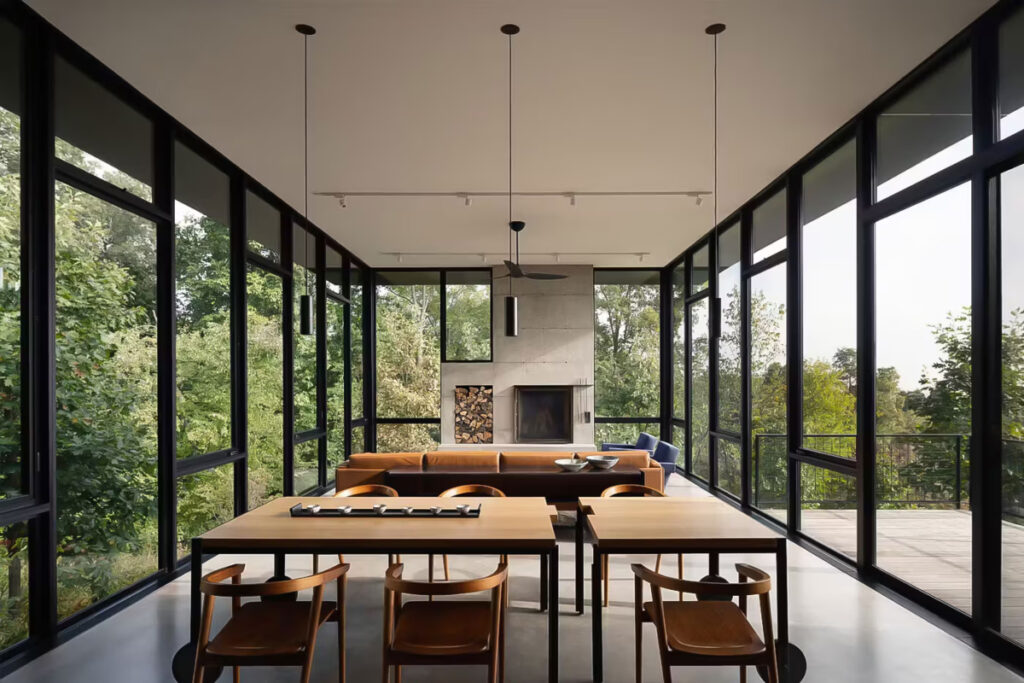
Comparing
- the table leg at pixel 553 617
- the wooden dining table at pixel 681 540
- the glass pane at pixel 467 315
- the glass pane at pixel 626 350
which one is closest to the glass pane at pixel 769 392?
the wooden dining table at pixel 681 540

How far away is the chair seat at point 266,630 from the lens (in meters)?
2.39

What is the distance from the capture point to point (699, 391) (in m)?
8.86

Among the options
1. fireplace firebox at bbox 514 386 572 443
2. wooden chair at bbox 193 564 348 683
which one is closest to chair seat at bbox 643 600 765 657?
wooden chair at bbox 193 564 348 683

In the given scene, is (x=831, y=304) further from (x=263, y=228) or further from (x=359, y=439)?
(x=359, y=439)

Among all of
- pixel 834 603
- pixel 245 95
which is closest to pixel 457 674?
pixel 834 603

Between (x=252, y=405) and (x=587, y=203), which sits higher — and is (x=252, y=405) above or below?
below

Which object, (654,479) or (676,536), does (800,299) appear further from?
(676,536)

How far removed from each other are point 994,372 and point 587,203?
411 centimetres

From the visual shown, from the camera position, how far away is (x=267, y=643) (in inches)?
96.0

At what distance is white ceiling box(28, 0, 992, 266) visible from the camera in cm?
327

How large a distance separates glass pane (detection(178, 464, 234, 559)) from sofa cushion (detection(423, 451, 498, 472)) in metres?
1.60

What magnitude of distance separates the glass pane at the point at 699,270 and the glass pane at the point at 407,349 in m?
4.09

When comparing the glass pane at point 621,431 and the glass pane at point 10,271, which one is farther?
the glass pane at point 621,431

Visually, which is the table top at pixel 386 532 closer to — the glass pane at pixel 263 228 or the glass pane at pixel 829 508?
the glass pane at pixel 829 508
